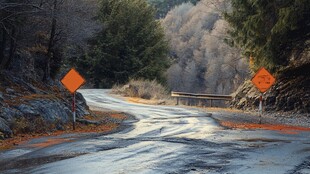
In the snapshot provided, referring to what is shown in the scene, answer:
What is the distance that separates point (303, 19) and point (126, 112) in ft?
36.4

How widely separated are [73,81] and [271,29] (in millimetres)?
10774

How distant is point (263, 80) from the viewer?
775 inches

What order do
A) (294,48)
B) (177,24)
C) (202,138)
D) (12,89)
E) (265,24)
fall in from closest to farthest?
1. (202,138)
2. (12,89)
3. (265,24)
4. (294,48)
5. (177,24)

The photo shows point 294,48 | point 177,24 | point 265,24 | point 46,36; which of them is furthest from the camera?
point 177,24

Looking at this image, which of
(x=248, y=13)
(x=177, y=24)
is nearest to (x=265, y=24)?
(x=248, y=13)

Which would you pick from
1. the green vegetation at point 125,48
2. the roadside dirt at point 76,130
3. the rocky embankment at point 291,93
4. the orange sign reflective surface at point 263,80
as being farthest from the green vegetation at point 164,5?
the orange sign reflective surface at point 263,80

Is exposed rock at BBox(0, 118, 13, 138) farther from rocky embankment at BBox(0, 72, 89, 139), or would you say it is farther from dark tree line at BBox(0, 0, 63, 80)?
dark tree line at BBox(0, 0, 63, 80)

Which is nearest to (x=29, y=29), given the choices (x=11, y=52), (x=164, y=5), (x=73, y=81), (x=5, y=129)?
(x=11, y=52)

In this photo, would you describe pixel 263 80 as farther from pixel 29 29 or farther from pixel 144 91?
pixel 144 91

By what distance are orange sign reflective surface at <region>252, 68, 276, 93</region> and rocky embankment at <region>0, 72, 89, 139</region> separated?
860 centimetres

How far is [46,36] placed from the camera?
2752cm

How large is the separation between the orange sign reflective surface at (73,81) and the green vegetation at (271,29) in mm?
10149

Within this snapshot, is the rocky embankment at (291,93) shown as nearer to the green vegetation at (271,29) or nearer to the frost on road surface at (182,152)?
the green vegetation at (271,29)

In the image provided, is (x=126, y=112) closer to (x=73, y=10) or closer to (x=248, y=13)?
(x=73, y=10)
